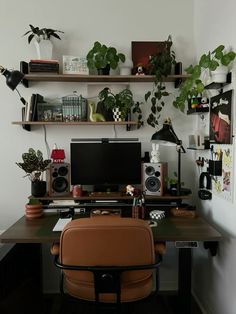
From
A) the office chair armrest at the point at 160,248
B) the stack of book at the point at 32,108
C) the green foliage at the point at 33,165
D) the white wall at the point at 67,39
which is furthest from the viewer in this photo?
the white wall at the point at 67,39

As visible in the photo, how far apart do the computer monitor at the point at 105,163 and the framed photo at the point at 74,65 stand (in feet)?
1.93

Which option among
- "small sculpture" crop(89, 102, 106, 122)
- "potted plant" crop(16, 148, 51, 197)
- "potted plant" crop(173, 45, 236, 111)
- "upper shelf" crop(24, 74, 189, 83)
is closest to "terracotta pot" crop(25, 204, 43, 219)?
"potted plant" crop(16, 148, 51, 197)

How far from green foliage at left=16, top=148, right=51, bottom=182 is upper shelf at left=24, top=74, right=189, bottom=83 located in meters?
0.61

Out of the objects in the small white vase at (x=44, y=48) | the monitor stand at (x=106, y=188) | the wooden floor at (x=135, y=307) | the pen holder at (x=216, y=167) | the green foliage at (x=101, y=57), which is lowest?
the wooden floor at (x=135, y=307)

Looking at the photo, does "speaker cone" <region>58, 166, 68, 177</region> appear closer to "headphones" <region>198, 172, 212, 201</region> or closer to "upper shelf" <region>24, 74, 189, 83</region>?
"upper shelf" <region>24, 74, 189, 83</region>

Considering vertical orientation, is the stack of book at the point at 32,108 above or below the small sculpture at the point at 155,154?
above

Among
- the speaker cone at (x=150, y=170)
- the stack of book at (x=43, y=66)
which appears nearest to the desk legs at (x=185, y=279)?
the speaker cone at (x=150, y=170)

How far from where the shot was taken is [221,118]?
5.82ft

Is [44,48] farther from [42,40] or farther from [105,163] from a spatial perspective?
[105,163]

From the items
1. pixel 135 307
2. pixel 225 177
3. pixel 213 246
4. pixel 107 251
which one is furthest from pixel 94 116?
pixel 135 307

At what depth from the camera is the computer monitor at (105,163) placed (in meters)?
2.21

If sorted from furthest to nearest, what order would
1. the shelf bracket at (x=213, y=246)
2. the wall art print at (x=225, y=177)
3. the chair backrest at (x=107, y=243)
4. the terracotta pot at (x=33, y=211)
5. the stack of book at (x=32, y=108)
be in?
the stack of book at (x=32, y=108) → the terracotta pot at (x=33, y=211) → the shelf bracket at (x=213, y=246) → the wall art print at (x=225, y=177) → the chair backrest at (x=107, y=243)

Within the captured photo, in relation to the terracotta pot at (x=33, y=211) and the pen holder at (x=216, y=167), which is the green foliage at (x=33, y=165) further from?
the pen holder at (x=216, y=167)

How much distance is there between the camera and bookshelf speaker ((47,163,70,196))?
7.12ft
